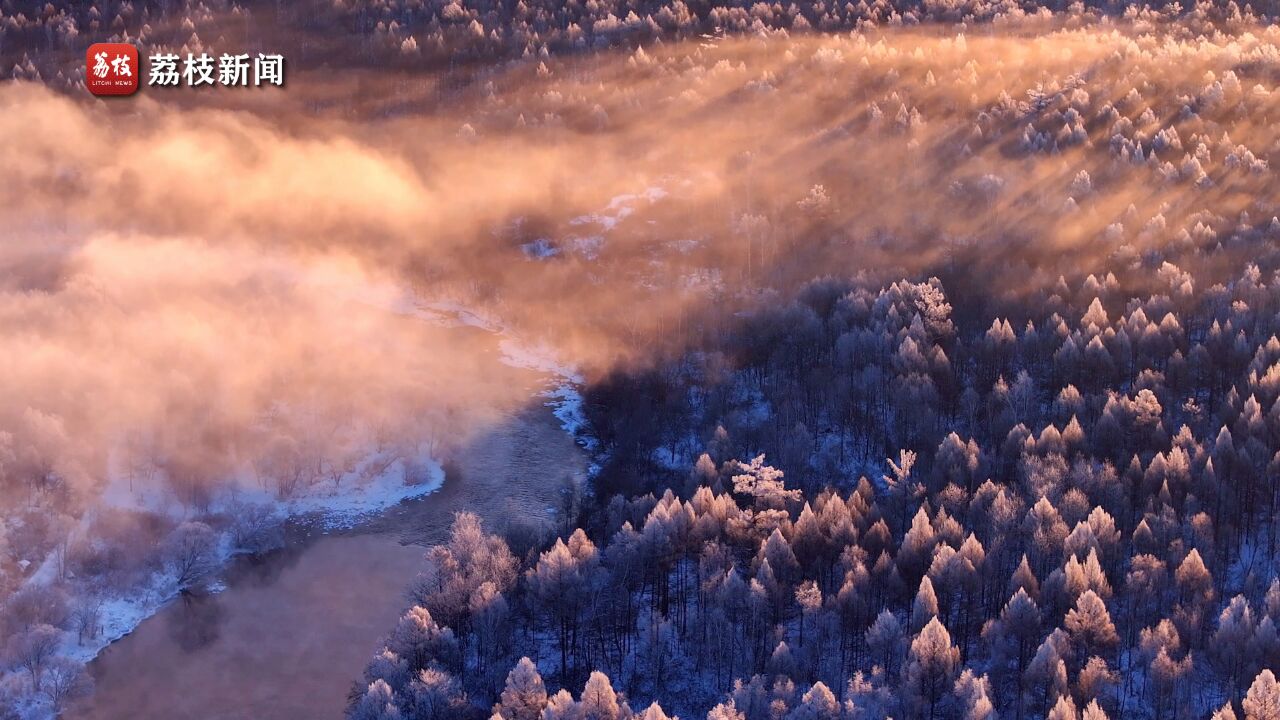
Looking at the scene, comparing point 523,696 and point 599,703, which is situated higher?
point 599,703

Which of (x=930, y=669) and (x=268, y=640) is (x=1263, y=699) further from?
(x=268, y=640)

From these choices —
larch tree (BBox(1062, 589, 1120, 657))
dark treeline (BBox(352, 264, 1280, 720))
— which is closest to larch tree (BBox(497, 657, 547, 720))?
dark treeline (BBox(352, 264, 1280, 720))

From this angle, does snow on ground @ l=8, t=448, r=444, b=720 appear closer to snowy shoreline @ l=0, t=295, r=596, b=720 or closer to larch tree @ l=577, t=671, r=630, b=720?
snowy shoreline @ l=0, t=295, r=596, b=720

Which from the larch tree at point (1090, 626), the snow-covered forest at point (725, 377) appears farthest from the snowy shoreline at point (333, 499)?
the larch tree at point (1090, 626)

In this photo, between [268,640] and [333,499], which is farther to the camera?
[333,499]

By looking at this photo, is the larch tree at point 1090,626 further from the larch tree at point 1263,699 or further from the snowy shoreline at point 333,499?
the snowy shoreline at point 333,499

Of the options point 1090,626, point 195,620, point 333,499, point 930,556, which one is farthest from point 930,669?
point 333,499
